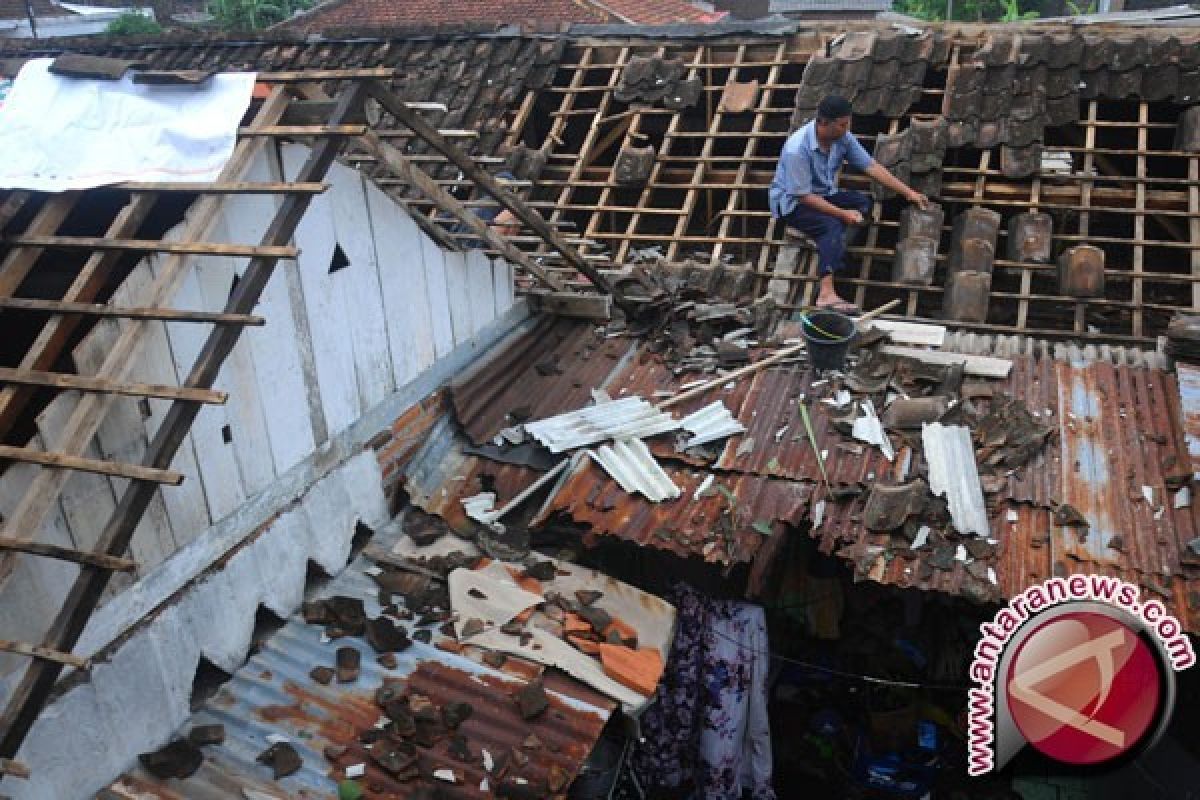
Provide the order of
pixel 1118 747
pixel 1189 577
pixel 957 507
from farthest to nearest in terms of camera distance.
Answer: pixel 1118 747 → pixel 957 507 → pixel 1189 577

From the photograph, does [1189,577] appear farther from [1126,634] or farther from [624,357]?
[624,357]

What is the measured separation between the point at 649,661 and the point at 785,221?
16.7 feet

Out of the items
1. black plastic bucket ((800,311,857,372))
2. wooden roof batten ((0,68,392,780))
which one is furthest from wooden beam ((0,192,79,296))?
black plastic bucket ((800,311,857,372))

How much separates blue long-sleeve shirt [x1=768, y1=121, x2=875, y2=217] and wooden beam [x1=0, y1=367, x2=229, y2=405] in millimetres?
6000

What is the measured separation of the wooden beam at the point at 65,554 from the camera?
305cm

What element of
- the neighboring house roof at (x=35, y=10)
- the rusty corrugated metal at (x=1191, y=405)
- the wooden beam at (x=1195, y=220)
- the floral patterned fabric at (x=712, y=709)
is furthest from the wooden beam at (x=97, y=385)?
the neighboring house roof at (x=35, y=10)

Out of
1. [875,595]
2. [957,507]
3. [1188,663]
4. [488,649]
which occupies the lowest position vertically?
[875,595]

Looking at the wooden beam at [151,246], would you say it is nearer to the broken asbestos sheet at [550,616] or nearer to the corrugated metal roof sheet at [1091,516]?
the broken asbestos sheet at [550,616]

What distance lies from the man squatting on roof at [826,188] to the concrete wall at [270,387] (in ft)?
10.6

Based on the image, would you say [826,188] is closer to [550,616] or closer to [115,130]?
[550,616]

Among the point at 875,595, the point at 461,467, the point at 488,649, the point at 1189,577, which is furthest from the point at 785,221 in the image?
the point at 488,649

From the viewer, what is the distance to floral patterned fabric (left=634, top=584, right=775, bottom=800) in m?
5.97

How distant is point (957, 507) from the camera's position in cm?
515

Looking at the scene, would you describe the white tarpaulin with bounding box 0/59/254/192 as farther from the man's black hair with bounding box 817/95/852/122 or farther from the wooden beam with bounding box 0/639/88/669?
the man's black hair with bounding box 817/95/852/122
